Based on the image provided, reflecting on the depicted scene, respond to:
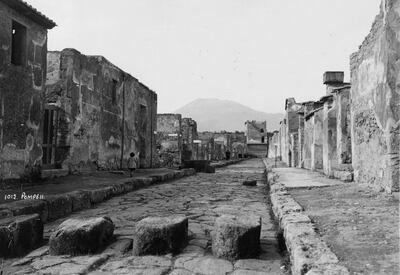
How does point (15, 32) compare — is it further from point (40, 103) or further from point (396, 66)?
point (396, 66)

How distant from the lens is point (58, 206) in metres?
4.97

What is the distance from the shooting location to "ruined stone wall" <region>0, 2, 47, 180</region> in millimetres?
6949

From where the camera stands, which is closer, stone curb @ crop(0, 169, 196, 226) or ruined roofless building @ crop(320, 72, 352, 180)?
stone curb @ crop(0, 169, 196, 226)

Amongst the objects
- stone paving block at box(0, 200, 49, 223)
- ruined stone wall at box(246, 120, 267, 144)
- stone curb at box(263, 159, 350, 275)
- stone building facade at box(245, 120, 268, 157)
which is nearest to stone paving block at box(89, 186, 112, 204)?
stone paving block at box(0, 200, 49, 223)

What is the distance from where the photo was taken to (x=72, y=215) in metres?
5.02

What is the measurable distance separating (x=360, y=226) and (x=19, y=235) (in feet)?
9.97

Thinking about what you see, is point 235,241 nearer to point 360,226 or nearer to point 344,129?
point 360,226

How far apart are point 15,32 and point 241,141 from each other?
5113 cm

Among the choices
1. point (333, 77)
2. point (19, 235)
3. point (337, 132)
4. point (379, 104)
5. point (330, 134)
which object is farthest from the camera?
point (333, 77)

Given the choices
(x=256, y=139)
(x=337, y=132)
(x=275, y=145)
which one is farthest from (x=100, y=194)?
(x=256, y=139)

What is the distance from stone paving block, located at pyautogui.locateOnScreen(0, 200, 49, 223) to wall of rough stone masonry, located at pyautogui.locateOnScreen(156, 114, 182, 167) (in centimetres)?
1697

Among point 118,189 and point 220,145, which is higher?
point 220,145

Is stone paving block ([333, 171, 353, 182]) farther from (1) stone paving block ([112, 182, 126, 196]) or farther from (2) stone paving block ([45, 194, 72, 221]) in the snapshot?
(2) stone paving block ([45, 194, 72, 221])

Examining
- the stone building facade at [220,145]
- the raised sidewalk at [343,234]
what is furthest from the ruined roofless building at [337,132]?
the stone building facade at [220,145]
